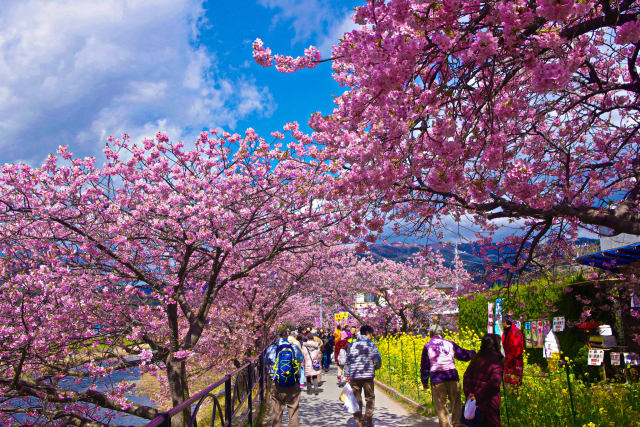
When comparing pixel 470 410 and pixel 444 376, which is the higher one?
pixel 444 376

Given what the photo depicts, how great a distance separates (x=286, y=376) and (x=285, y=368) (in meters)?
0.13

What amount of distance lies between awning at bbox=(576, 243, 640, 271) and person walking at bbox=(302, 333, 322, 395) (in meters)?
7.79

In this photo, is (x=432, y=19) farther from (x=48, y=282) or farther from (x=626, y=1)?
(x=48, y=282)

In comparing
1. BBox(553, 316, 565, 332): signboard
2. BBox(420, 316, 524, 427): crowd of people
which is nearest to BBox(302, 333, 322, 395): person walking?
BBox(420, 316, 524, 427): crowd of people

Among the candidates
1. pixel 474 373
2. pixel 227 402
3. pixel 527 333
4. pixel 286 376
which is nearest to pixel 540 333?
pixel 527 333

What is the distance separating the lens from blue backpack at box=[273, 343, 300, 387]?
751 cm

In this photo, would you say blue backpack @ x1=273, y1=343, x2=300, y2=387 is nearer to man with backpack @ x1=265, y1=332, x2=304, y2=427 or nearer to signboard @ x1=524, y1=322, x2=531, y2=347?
man with backpack @ x1=265, y1=332, x2=304, y2=427

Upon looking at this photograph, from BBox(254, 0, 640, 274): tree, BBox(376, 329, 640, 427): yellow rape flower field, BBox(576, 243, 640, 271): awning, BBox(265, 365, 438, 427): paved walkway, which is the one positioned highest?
BBox(254, 0, 640, 274): tree

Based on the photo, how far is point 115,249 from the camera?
8328mm

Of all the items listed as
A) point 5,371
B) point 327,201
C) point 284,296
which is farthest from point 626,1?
point 284,296

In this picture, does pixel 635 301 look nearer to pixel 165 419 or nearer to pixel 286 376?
pixel 286 376

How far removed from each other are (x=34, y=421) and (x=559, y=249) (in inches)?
352

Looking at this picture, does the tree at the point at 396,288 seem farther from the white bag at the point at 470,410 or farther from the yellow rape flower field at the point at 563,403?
the white bag at the point at 470,410

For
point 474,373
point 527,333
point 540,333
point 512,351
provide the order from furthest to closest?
point 527,333
point 540,333
point 512,351
point 474,373
